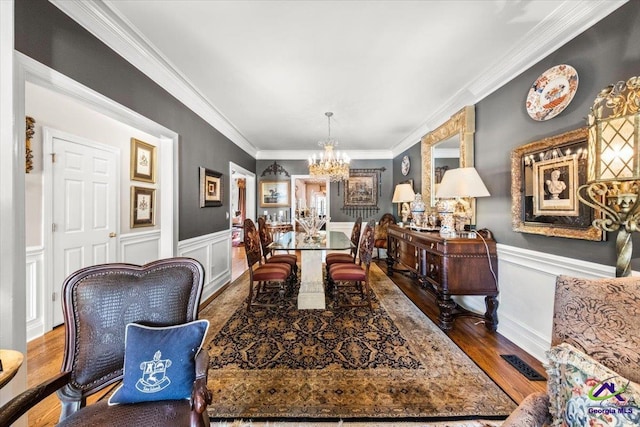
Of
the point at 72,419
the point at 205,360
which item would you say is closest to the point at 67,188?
the point at 72,419

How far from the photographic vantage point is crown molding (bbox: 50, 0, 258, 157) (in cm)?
165

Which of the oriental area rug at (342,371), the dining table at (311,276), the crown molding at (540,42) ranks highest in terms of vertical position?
the crown molding at (540,42)

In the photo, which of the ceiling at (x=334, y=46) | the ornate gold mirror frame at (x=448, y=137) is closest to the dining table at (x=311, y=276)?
the ornate gold mirror frame at (x=448, y=137)

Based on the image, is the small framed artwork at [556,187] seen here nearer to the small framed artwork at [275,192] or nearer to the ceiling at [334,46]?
the ceiling at [334,46]

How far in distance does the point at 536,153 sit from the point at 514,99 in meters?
0.65

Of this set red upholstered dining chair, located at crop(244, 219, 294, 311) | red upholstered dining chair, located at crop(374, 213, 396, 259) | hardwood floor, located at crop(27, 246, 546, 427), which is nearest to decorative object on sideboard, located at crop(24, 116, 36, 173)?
hardwood floor, located at crop(27, 246, 546, 427)

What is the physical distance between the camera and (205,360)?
113cm

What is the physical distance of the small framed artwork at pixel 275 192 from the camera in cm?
607

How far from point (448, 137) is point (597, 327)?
2.90 metres

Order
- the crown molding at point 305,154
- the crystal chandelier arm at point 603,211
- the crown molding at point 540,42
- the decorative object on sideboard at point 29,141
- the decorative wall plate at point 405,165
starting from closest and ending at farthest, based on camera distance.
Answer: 1. the crystal chandelier arm at point 603,211
2. the crown molding at point 540,42
3. the decorative object on sideboard at point 29,141
4. the decorative wall plate at point 405,165
5. the crown molding at point 305,154

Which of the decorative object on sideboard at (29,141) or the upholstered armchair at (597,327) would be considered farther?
the decorative object on sideboard at (29,141)

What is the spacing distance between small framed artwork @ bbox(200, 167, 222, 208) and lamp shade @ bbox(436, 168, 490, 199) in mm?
3091

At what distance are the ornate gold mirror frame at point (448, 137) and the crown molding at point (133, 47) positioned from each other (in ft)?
10.6

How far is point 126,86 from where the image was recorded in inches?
81.1
